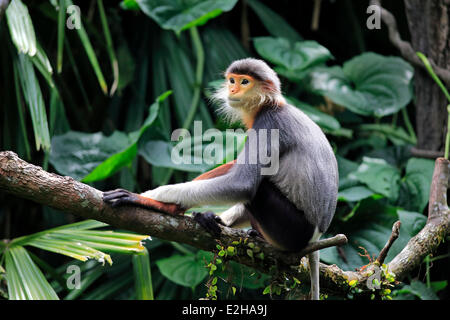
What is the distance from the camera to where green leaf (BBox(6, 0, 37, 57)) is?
385 centimetres

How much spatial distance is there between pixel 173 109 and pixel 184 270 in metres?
2.18

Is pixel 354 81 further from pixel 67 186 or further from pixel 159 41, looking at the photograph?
pixel 67 186

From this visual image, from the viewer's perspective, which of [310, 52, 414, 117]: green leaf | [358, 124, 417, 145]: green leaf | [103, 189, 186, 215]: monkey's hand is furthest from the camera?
[358, 124, 417, 145]: green leaf

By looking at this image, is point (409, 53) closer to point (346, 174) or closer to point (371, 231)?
point (346, 174)

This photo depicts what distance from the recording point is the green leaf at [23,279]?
3.30 m

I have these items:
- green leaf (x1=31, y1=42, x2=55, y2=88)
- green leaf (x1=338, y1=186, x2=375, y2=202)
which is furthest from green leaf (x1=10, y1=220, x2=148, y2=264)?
green leaf (x1=338, y1=186, x2=375, y2=202)

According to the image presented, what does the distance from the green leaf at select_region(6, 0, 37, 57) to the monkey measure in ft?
5.89

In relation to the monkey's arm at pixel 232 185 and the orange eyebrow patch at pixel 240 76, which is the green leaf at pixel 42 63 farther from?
the monkey's arm at pixel 232 185

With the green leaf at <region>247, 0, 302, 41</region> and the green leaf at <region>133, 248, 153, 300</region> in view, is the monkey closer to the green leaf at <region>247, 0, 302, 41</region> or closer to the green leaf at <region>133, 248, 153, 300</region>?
the green leaf at <region>133, 248, 153, 300</region>

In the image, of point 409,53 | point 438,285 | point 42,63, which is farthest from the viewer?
point 409,53

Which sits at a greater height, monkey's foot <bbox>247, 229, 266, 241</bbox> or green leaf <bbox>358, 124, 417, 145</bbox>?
green leaf <bbox>358, 124, 417, 145</bbox>

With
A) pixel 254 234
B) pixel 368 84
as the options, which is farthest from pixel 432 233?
pixel 368 84

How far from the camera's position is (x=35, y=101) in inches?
160

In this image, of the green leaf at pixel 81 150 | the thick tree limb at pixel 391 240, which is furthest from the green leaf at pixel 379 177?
the green leaf at pixel 81 150
